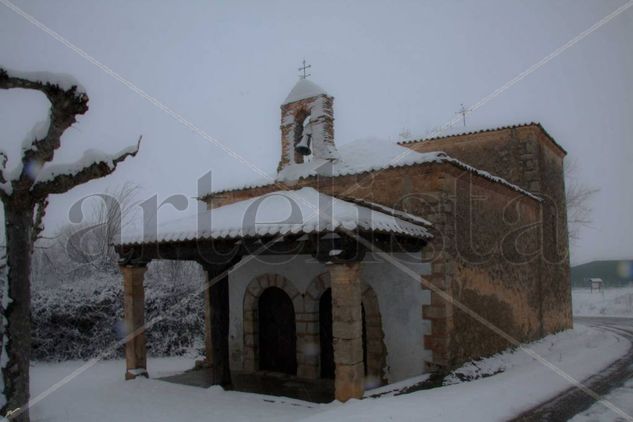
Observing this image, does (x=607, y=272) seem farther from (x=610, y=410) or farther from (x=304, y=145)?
(x=610, y=410)

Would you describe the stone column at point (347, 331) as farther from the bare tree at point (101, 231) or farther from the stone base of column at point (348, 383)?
the bare tree at point (101, 231)

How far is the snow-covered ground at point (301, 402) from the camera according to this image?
19.4 feet

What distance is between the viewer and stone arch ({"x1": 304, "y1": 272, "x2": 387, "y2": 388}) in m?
8.44

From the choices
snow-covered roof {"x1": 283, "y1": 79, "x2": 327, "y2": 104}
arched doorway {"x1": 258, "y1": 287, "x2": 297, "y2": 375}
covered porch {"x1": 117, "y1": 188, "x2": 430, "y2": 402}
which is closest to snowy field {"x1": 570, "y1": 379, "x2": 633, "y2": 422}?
covered porch {"x1": 117, "y1": 188, "x2": 430, "y2": 402}

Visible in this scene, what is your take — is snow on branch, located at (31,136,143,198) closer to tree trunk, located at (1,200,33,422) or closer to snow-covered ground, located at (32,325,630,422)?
tree trunk, located at (1,200,33,422)

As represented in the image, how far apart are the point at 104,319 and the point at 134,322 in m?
3.68

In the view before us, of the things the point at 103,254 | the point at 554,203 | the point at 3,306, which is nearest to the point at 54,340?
the point at 103,254

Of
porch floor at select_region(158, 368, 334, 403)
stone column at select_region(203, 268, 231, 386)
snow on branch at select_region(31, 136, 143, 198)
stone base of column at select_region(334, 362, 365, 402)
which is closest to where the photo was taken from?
snow on branch at select_region(31, 136, 143, 198)

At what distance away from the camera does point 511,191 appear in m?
11.1

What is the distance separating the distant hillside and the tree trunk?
37.4m

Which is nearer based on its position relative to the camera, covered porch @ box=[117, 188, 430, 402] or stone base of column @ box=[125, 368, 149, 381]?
covered porch @ box=[117, 188, 430, 402]

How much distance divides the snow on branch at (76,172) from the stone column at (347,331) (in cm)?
302

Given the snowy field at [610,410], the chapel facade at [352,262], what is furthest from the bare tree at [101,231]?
the snowy field at [610,410]

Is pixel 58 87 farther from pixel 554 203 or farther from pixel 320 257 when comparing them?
pixel 554 203
